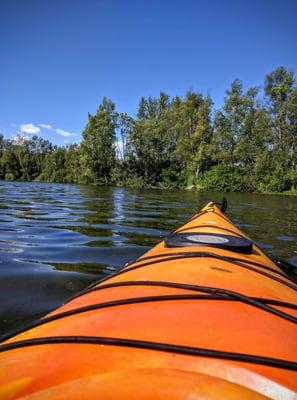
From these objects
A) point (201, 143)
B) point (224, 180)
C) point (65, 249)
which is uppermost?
point (201, 143)

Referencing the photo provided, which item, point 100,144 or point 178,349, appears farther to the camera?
point 100,144

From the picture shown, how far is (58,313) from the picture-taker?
1545 mm

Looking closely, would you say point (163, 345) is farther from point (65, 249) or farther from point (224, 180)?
point (224, 180)

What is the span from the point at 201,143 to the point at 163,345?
36398 mm

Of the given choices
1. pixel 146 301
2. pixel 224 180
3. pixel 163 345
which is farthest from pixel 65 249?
pixel 224 180

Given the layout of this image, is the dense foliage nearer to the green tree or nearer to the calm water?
the green tree

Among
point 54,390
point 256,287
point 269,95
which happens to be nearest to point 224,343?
point 54,390

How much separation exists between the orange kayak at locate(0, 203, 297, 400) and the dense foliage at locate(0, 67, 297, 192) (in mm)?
31382

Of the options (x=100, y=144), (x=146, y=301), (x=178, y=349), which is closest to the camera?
(x=178, y=349)

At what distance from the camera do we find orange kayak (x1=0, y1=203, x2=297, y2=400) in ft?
2.97

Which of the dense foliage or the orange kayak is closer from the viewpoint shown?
the orange kayak

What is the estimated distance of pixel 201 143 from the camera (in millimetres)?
36594

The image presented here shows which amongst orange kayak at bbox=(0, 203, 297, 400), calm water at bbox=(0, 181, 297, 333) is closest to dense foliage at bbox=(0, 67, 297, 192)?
calm water at bbox=(0, 181, 297, 333)

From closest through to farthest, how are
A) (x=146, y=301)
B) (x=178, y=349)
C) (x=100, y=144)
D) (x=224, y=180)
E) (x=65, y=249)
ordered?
(x=178, y=349), (x=146, y=301), (x=65, y=249), (x=224, y=180), (x=100, y=144)
